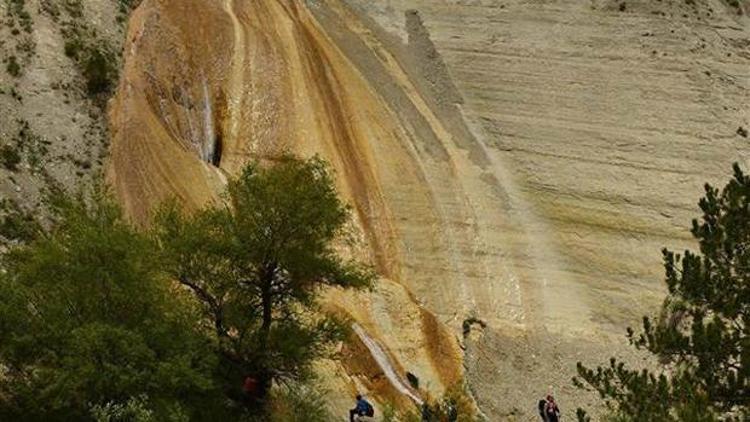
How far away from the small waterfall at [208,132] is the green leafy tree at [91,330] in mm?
13055

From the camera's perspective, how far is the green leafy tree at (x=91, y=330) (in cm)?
1808

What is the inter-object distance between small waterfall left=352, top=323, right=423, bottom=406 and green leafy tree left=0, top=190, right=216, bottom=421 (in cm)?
808

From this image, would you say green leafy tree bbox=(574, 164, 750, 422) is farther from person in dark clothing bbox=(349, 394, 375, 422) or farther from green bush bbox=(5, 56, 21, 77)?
green bush bbox=(5, 56, 21, 77)

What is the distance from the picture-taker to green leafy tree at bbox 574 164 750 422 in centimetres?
1834

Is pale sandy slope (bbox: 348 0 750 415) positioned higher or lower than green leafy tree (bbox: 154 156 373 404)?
lower

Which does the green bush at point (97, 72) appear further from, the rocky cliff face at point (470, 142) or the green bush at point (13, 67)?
the green bush at point (13, 67)

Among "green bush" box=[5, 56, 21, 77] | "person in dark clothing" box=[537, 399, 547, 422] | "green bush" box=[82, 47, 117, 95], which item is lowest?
"person in dark clothing" box=[537, 399, 547, 422]

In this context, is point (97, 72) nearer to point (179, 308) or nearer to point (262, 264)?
point (262, 264)

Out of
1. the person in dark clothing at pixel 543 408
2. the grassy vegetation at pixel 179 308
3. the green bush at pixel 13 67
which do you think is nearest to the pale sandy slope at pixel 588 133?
the person in dark clothing at pixel 543 408

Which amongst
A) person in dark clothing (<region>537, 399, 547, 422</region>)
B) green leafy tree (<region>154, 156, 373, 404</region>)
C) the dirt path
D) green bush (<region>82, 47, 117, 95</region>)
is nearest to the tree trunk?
green leafy tree (<region>154, 156, 373, 404</region>)

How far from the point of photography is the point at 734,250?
19.5 m

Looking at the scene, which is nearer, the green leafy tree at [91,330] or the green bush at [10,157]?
the green leafy tree at [91,330]

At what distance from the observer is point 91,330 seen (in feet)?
58.4

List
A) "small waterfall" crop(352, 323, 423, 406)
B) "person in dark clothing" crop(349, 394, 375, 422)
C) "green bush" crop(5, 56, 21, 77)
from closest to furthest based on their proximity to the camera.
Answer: "person in dark clothing" crop(349, 394, 375, 422)
"small waterfall" crop(352, 323, 423, 406)
"green bush" crop(5, 56, 21, 77)
